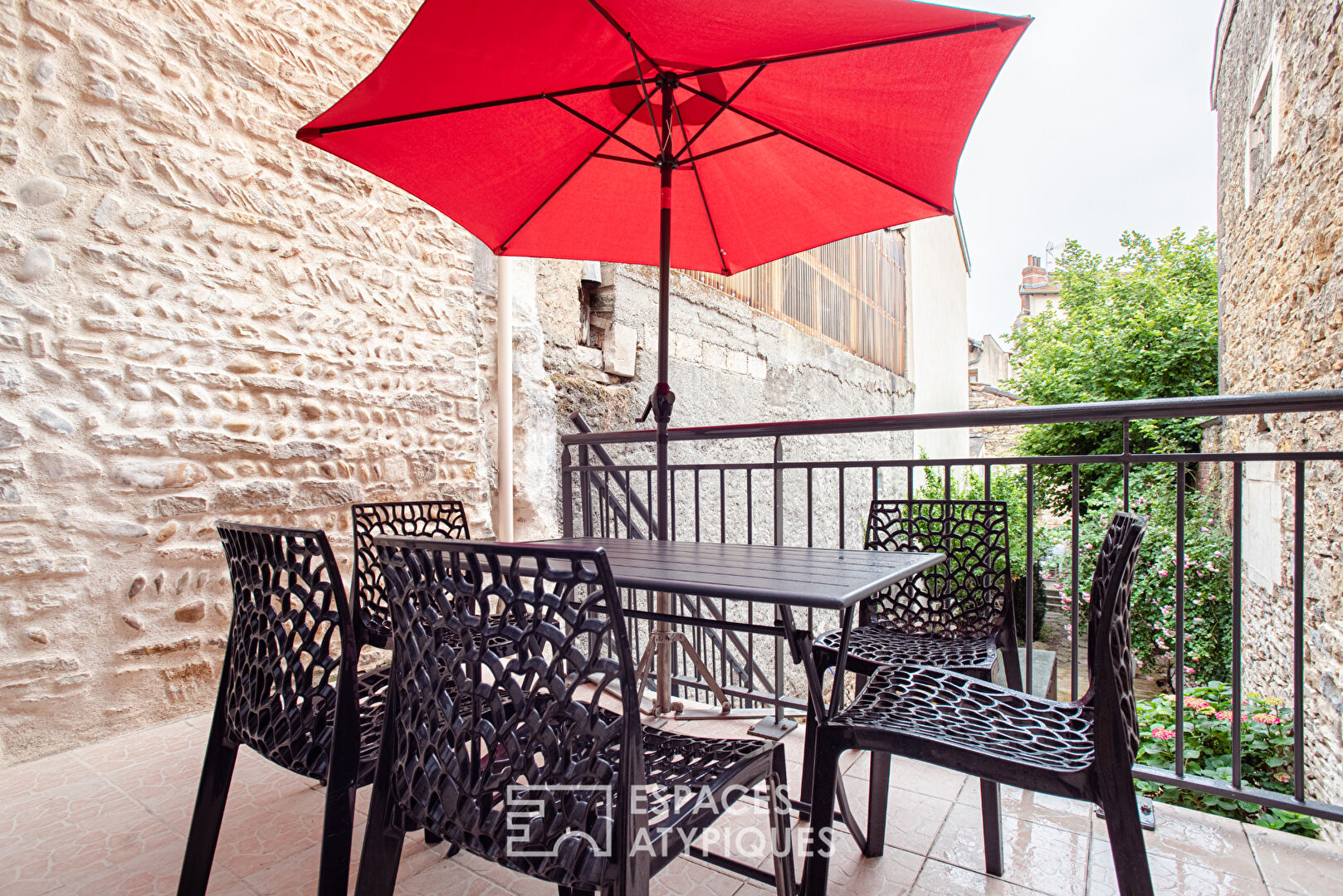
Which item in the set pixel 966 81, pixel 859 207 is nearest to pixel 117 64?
pixel 859 207

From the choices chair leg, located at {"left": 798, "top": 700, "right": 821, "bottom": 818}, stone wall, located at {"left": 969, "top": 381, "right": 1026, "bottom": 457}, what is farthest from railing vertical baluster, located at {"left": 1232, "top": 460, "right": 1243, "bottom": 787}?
stone wall, located at {"left": 969, "top": 381, "right": 1026, "bottom": 457}

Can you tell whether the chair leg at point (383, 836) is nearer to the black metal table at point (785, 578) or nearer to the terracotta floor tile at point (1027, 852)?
the black metal table at point (785, 578)

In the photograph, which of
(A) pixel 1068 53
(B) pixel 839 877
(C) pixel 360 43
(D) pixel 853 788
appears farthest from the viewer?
(A) pixel 1068 53

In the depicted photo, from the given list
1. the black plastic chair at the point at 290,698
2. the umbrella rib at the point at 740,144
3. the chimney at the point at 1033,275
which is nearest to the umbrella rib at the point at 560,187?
the umbrella rib at the point at 740,144

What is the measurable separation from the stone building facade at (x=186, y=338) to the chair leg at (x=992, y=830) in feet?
8.88

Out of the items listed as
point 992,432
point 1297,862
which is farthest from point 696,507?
point 992,432

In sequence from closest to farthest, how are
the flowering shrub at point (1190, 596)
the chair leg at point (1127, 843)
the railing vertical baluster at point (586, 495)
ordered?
1. the chair leg at point (1127, 843)
2. the railing vertical baluster at point (586, 495)
3. the flowering shrub at point (1190, 596)

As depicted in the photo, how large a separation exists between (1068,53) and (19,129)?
110 feet

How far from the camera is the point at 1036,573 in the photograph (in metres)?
9.01

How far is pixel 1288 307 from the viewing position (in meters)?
3.97

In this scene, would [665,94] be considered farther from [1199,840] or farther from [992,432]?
[992,432]

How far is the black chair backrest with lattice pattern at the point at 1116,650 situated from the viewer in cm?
Answer: 101

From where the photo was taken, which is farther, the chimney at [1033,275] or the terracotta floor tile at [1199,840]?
the chimney at [1033,275]

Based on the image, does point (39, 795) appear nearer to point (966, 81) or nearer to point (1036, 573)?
point (966, 81)
